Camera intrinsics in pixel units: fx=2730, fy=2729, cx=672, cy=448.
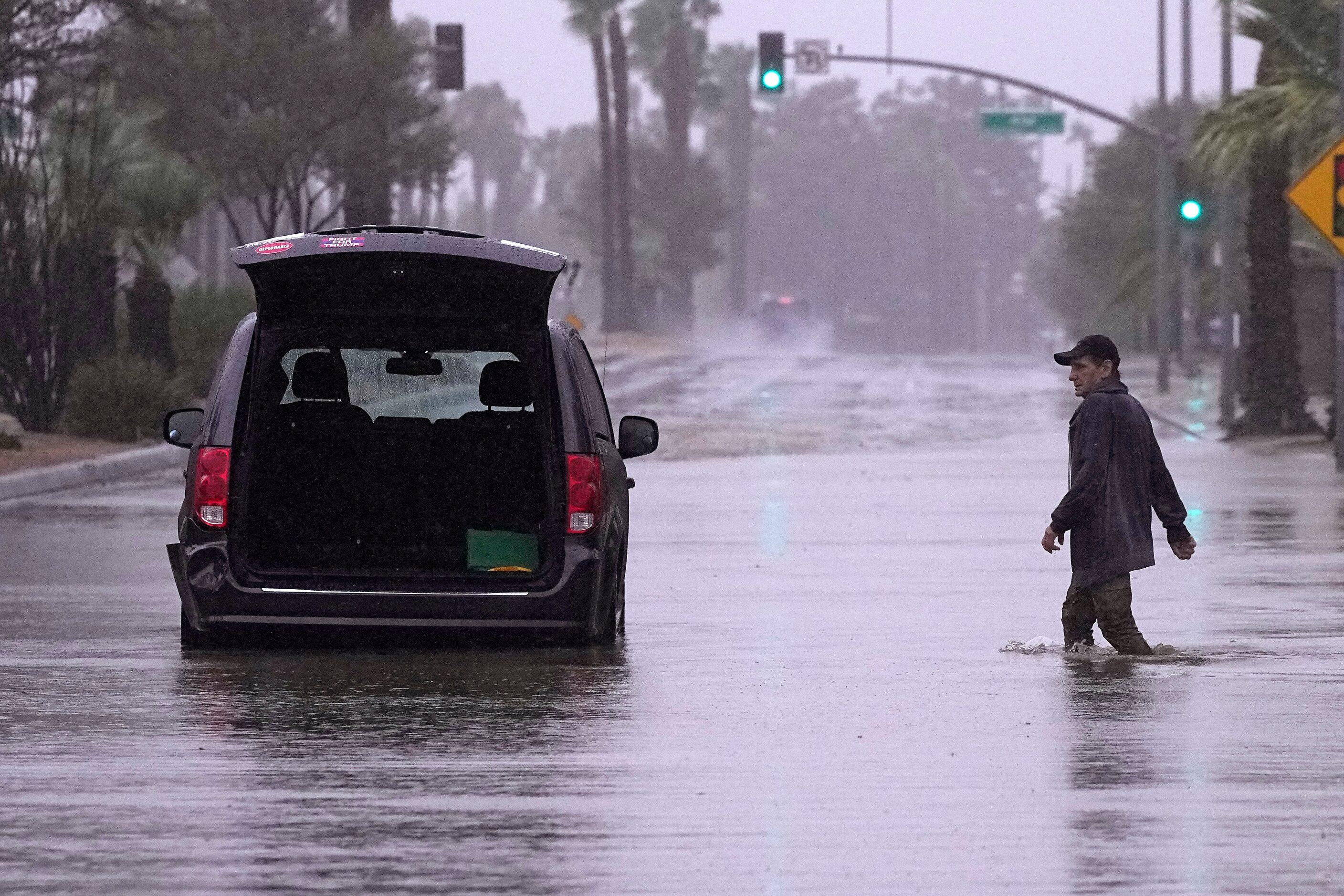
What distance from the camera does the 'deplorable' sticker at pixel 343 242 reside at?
11.9 m

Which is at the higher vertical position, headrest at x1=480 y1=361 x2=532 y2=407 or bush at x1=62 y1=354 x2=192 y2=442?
headrest at x1=480 y1=361 x2=532 y2=407

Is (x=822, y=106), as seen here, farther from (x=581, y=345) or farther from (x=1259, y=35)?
(x=581, y=345)

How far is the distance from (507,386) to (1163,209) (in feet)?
132

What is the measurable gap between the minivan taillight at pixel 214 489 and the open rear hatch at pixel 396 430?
5cm

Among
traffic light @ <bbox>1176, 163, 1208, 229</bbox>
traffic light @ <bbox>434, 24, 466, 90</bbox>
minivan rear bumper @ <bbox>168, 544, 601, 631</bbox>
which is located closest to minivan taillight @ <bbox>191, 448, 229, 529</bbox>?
minivan rear bumper @ <bbox>168, 544, 601, 631</bbox>

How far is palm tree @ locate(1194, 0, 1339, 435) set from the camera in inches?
1228

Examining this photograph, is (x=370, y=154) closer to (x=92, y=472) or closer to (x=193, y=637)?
(x=92, y=472)

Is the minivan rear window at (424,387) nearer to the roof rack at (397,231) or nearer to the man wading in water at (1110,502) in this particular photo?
the roof rack at (397,231)

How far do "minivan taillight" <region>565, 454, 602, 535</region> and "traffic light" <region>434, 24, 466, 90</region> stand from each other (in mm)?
29760

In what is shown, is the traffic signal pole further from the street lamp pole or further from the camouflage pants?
the camouflage pants

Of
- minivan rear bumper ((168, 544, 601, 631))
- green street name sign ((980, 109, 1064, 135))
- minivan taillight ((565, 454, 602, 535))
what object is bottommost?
minivan rear bumper ((168, 544, 601, 631))

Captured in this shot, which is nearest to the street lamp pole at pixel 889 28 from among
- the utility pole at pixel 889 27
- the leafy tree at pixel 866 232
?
the utility pole at pixel 889 27

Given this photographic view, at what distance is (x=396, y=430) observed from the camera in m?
12.7

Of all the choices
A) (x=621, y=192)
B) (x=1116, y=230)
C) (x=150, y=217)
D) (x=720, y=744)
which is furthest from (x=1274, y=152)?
(x=621, y=192)
